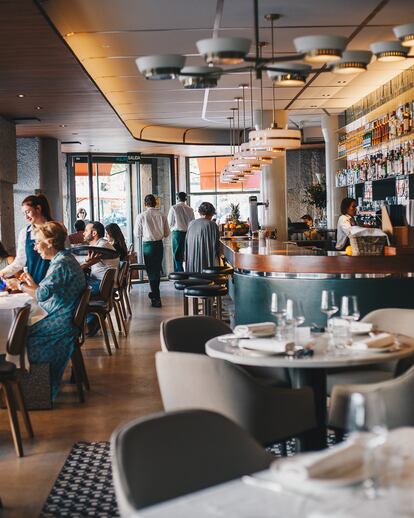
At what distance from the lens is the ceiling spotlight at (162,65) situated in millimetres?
5402

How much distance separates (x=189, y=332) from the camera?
209 inches

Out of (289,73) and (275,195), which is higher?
(289,73)

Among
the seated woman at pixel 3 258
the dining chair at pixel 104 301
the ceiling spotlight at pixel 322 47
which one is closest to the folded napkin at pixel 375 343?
the ceiling spotlight at pixel 322 47

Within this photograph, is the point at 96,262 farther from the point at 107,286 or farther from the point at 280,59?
the point at 280,59

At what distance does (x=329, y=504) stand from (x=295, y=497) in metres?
0.14

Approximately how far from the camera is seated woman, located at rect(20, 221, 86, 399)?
22.4 ft

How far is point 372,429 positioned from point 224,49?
3551 mm

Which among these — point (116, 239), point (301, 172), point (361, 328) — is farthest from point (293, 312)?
point (301, 172)

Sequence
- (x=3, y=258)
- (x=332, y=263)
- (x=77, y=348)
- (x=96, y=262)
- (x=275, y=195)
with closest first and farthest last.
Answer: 1. (x=77, y=348)
2. (x=332, y=263)
3. (x=3, y=258)
4. (x=96, y=262)
5. (x=275, y=195)

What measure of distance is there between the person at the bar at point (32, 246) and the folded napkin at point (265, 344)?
13.0 ft

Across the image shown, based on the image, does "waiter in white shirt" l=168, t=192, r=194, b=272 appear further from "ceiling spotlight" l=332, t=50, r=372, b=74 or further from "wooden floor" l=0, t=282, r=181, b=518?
"ceiling spotlight" l=332, t=50, r=372, b=74

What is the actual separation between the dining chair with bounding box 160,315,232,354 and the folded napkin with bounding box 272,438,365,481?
2862 millimetres

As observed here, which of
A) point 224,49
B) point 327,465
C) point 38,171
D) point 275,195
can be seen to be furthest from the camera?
point 275,195

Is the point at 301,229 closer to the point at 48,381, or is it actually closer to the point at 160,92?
the point at 160,92
